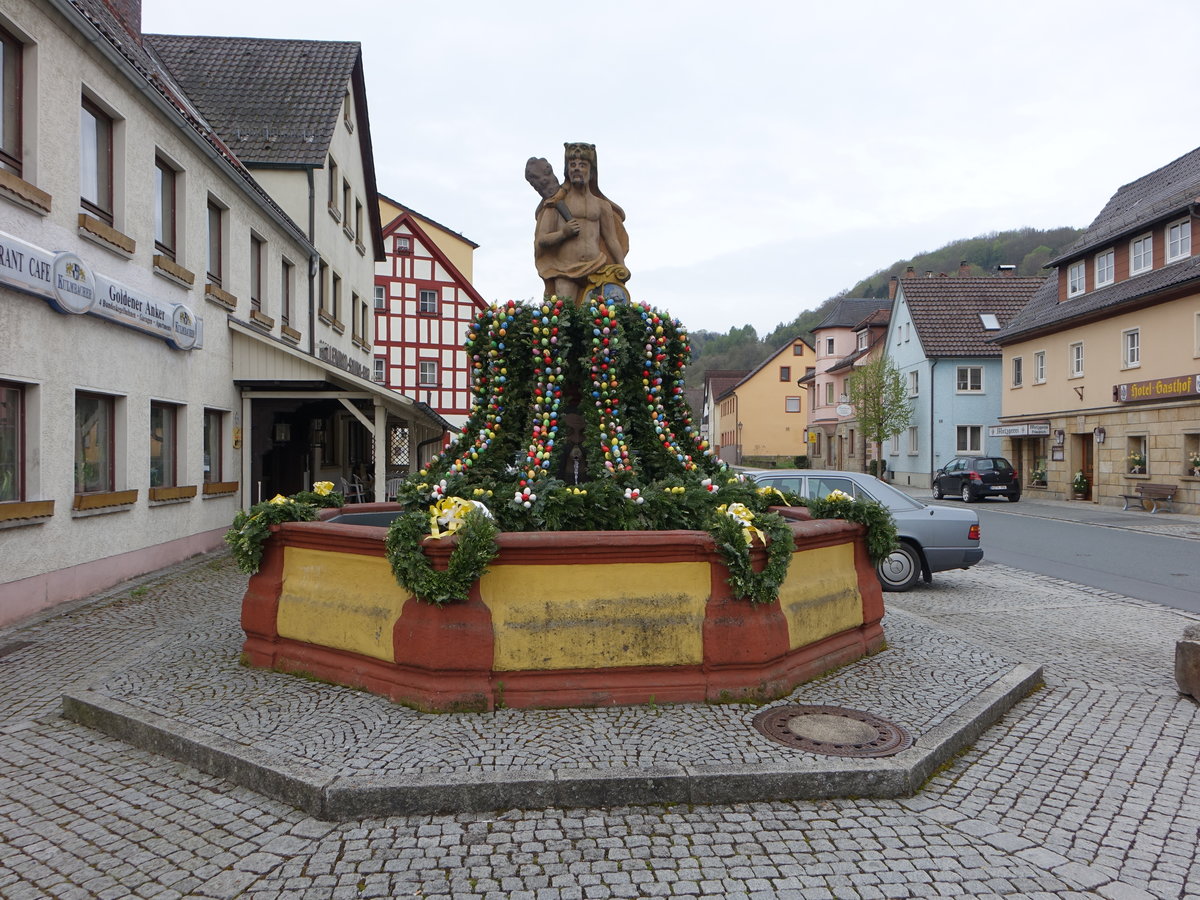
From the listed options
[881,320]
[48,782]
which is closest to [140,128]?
[48,782]

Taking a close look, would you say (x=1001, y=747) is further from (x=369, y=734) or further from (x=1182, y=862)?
(x=369, y=734)

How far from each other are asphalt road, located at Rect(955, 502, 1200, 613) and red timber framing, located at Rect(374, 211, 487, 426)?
77.2 feet

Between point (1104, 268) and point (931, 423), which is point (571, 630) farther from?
point (931, 423)

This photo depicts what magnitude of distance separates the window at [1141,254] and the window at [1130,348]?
6.69 ft

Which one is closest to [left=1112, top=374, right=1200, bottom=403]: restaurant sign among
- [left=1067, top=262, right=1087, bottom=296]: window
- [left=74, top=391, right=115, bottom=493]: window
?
[left=1067, top=262, right=1087, bottom=296]: window

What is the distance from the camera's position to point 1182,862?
138 inches

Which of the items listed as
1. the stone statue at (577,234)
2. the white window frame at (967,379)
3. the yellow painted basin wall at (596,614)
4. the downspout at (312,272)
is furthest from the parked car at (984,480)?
the yellow painted basin wall at (596,614)

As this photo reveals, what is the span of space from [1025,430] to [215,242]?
90.1 feet

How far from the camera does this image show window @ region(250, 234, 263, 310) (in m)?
16.1

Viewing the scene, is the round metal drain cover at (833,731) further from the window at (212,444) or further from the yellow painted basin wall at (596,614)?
the window at (212,444)

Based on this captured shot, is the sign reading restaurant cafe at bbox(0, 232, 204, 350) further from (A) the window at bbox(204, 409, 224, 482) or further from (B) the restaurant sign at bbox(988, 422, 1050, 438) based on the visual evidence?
(B) the restaurant sign at bbox(988, 422, 1050, 438)

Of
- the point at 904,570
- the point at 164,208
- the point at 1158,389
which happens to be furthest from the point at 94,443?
the point at 1158,389

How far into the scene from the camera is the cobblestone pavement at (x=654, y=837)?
3314 millimetres

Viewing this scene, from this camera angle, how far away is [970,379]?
38.9 metres
